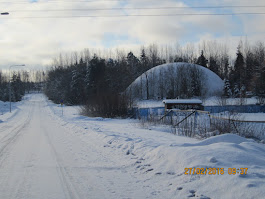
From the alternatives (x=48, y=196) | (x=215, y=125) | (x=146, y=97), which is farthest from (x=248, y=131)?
(x=146, y=97)

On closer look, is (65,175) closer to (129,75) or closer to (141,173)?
(141,173)

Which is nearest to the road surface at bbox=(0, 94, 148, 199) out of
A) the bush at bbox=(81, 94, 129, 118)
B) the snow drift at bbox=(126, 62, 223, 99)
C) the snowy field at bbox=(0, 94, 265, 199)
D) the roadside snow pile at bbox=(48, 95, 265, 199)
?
the snowy field at bbox=(0, 94, 265, 199)

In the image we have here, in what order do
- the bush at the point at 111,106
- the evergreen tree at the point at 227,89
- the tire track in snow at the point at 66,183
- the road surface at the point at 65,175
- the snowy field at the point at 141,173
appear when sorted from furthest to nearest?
the evergreen tree at the point at 227,89 → the bush at the point at 111,106 → the road surface at the point at 65,175 → the tire track in snow at the point at 66,183 → the snowy field at the point at 141,173

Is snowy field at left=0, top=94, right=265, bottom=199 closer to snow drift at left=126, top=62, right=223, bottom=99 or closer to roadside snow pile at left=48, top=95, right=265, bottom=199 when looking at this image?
roadside snow pile at left=48, top=95, right=265, bottom=199

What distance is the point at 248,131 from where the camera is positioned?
1281 centimetres

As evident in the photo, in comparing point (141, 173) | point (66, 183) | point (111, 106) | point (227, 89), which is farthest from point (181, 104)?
point (227, 89)

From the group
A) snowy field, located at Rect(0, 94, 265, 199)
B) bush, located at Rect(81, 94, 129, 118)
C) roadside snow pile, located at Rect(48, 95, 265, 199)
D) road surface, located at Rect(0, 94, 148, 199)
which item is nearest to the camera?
roadside snow pile, located at Rect(48, 95, 265, 199)

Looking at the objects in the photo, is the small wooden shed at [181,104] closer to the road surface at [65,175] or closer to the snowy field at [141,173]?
the road surface at [65,175]

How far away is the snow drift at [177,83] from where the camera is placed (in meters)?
64.0

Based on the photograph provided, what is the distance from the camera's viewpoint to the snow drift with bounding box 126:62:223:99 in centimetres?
6397

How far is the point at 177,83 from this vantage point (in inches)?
2601

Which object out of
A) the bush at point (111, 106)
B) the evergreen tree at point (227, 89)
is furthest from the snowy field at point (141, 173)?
the evergreen tree at point (227, 89)
